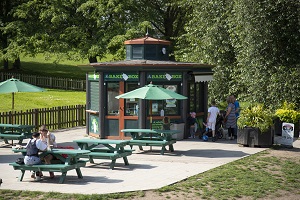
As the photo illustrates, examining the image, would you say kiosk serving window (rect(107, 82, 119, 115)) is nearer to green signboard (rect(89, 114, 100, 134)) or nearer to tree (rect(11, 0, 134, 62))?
green signboard (rect(89, 114, 100, 134))

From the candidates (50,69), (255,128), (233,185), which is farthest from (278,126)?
(50,69)

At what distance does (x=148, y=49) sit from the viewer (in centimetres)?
2605

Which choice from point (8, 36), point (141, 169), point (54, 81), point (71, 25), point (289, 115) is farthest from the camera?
point (8, 36)

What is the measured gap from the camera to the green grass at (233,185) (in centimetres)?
1401

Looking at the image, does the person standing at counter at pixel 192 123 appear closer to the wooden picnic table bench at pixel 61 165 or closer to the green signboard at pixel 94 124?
the green signboard at pixel 94 124

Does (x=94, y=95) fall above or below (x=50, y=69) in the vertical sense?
below

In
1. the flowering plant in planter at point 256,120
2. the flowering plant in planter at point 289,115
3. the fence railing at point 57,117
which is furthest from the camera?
the fence railing at point 57,117

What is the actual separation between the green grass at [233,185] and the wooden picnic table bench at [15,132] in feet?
27.1

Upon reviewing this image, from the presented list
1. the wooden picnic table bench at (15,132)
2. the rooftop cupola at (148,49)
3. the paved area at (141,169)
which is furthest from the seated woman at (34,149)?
the rooftop cupola at (148,49)

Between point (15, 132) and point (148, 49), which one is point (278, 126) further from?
point (15, 132)

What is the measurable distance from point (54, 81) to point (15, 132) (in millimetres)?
24185

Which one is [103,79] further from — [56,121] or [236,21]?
[236,21]

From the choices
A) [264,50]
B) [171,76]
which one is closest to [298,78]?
[264,50]

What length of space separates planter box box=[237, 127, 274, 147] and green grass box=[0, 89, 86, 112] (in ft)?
54.5
